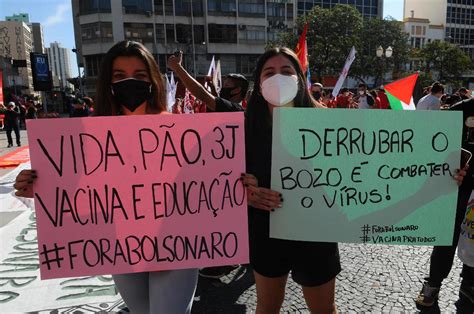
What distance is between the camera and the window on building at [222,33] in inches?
1694

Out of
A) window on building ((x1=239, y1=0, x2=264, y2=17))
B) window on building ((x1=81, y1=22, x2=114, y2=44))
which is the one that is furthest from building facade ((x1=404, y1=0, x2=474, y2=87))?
window on building ((x1=81, y1=22, x2=114, y2=44))

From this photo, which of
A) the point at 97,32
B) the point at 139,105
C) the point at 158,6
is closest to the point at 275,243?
the point at 139,105

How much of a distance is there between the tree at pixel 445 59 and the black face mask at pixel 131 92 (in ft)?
157

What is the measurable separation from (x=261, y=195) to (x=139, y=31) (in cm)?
4278

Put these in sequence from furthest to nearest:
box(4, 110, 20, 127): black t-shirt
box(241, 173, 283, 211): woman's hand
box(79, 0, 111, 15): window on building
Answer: box(79, 0, 111, 15): window on building < box(4, 110, 20, 127): black t-shirt < box(241, 173, 283, 211): woman's hand

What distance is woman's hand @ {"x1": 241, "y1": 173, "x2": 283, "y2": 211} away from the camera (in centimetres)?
174

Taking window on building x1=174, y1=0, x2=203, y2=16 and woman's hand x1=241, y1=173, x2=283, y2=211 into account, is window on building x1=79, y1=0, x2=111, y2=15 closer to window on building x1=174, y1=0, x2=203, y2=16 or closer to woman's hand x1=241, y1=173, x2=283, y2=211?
window on building x1=174, y1=0, x2=203, y2=16

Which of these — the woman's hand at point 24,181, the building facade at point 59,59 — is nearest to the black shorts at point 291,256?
the woman's hand at point 24,181

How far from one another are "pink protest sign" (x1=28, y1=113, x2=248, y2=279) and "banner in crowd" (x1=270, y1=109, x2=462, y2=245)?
9.8 inches

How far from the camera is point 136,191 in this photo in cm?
172

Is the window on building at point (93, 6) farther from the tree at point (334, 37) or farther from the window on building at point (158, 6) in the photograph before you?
the tree at point (334, 37)

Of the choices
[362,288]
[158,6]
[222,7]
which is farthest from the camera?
[222,7]

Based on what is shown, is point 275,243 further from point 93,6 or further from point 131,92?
point 93,6

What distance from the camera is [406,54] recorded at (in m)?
40.1
